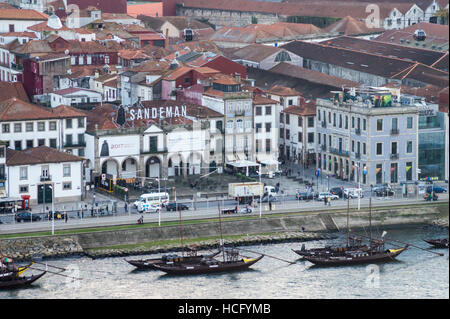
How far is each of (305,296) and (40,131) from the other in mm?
42123

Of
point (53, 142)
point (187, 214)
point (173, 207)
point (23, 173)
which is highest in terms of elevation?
point (53, 142)

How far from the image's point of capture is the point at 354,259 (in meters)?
112

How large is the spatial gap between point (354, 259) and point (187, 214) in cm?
1727

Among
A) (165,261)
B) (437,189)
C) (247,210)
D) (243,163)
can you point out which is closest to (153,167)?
(243,163)

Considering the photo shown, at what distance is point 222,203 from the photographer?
127m

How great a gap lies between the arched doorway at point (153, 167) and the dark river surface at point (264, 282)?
79.7 feet

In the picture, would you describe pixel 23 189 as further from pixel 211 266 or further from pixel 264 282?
pixel 264 282

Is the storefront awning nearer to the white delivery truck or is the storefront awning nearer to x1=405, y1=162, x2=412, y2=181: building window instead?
the white delivery truck

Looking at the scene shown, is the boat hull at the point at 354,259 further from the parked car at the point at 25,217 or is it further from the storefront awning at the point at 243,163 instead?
the storefront awning at the point at 243,163

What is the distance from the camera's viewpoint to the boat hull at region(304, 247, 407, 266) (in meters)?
111

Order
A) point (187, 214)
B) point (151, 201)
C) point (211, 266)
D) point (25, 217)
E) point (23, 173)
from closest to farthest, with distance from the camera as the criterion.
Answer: point (211, 266) → point (25, 217) → point (187, 214) → point (23, 173) → point (151, 201)

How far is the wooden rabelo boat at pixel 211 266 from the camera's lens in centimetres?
10769

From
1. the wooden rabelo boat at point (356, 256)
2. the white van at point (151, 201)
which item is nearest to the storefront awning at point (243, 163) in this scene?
the white van at point (151, 201)

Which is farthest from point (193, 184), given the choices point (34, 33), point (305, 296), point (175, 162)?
point (34, 33)
